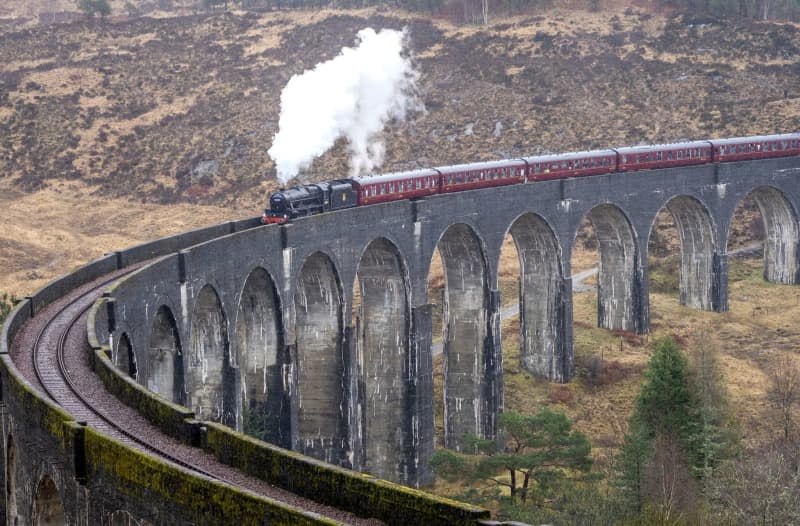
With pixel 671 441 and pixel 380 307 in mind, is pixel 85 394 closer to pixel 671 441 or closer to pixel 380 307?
pixel 671 441

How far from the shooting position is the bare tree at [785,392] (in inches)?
2103

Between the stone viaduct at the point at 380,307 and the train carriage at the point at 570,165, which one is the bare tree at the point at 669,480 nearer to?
the stone viaduct at the point at 380,307

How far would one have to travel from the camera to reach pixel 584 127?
9538cm

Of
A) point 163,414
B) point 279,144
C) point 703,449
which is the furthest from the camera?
point 279,144

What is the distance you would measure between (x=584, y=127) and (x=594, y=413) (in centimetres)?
4105

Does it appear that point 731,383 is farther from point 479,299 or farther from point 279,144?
point 279,144

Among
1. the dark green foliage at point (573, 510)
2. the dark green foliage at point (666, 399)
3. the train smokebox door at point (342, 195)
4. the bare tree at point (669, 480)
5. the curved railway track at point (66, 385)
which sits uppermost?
the train smokebox door at point (342, 195)

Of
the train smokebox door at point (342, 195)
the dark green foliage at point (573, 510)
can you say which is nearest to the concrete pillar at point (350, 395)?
the train smokebox door at point (342, 195)

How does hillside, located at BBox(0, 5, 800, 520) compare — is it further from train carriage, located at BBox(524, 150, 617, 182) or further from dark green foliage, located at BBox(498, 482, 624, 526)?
dark green foliage, located at BBox(498, 482, 624, 526)

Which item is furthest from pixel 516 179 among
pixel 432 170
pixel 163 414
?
pixel 163 414

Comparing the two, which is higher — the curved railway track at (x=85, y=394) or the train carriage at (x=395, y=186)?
the train carriage at (x=395, y=186)

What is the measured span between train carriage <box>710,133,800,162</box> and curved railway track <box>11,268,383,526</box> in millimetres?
41136

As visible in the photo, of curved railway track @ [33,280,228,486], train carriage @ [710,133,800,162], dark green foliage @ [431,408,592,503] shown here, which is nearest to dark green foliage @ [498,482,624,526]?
dark green foliage @ [431,408,592,503]

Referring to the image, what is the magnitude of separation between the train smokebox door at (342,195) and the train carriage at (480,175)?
233 inches
